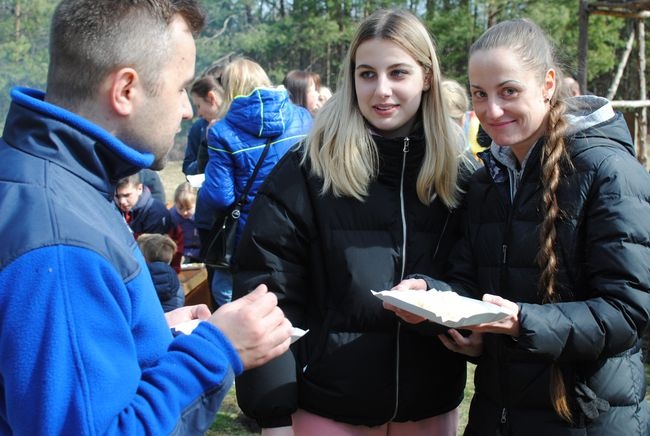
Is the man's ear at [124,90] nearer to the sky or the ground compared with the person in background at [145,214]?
nearer to the sky

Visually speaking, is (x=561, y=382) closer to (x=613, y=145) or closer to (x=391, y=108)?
(x=613, y=145)

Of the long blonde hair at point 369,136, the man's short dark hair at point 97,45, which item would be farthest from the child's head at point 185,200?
the man's short dark hair at point 97,45

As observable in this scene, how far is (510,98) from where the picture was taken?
91.5 inches

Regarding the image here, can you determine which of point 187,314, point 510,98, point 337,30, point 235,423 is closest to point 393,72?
point 510,98

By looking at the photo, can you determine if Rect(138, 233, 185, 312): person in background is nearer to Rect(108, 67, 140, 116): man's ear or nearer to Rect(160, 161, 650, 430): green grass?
Rect(160, 161, 650, 430): green grass

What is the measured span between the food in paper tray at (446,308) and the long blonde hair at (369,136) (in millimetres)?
486

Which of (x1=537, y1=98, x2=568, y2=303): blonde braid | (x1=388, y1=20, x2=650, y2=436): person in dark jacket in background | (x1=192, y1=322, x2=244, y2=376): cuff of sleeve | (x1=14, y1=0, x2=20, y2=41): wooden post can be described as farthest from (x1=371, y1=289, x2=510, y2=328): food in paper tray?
(x1=14, y1=0, x2=20, y2=41): wooden post

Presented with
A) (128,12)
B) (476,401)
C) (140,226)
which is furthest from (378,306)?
(140,226)

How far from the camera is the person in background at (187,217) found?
625 centimetres

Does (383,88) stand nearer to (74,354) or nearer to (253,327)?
(253,327)

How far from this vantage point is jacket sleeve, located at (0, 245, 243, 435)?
119 centimetres

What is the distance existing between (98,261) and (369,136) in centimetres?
148

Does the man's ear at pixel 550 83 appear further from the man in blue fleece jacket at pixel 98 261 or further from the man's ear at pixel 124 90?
the man's ear at pixel 124 90

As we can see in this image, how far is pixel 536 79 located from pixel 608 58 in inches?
897
